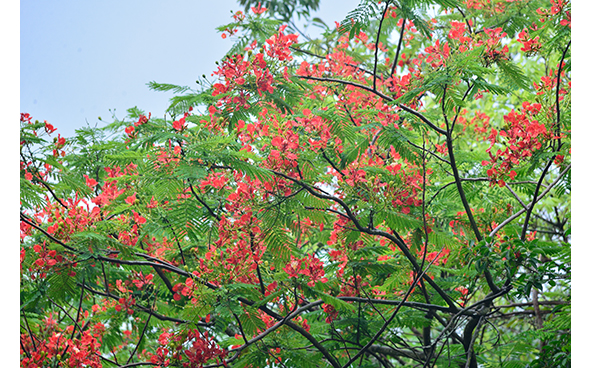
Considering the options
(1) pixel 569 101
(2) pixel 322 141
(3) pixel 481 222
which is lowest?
(2) pixel 322 141

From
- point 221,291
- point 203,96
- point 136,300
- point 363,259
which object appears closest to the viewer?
point 221,291

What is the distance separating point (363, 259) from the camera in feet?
12.6

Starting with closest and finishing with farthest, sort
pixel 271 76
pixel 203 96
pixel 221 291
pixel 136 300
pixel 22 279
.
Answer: pixel 221 291, pixel 271 76, pixel 22 279, pixel 136 300, pixel 203 96

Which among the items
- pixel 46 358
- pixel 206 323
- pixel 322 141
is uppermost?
pixel 322 141

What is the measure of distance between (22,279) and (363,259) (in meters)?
2.40

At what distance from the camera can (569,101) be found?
3.74 meters

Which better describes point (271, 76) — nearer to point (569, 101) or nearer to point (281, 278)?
point (281, 278)

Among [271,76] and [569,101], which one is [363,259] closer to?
[271,76]

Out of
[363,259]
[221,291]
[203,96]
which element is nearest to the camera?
[221,291]

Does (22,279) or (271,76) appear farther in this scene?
(22,279)

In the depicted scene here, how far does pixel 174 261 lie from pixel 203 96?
4.60 ft

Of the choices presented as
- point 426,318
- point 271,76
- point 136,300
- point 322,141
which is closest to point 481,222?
point 426,318

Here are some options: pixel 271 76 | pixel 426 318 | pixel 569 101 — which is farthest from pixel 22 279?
pixel 569 101

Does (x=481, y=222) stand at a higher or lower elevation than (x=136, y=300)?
higher
